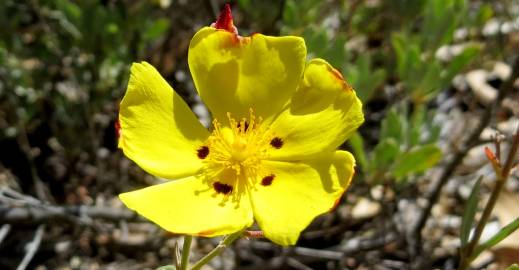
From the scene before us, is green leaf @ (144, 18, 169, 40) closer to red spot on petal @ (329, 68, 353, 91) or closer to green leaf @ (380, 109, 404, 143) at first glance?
green leaf @ (380, 109, 404, 143)

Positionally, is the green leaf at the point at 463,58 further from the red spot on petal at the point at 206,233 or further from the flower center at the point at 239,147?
the red spot on petal at the point at 206,233

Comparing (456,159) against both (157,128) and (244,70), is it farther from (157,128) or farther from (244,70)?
(157,128)

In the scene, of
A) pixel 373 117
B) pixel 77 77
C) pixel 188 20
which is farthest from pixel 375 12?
pixel 77 77

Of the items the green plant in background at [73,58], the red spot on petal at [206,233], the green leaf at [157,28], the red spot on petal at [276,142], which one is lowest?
the red spot on petal at [206,233]

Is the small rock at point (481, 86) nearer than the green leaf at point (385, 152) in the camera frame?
No

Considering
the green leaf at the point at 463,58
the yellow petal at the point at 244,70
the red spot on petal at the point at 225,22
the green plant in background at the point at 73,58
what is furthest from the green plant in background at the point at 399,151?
the green plant in background at the point at 73,58

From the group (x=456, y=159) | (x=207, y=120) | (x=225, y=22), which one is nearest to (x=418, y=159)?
(x=456, y=159)

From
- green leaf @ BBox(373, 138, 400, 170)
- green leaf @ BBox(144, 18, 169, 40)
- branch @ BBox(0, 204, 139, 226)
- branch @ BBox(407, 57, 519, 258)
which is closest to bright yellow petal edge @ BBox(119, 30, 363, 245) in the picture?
green leaf @ BBox(373, 138, 400, 170)
